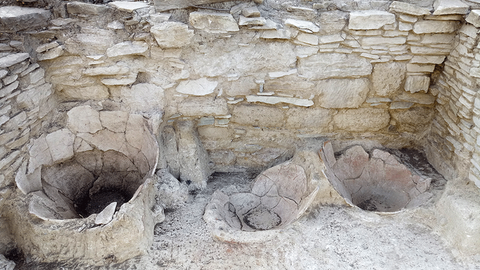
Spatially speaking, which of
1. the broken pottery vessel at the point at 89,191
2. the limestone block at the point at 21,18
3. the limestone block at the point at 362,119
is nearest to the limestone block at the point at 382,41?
the limestone block at the point at 362,119

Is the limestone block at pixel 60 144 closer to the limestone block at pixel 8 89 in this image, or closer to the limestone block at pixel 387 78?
the limestone block at pixel 8 89

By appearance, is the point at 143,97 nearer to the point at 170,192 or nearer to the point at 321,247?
the point at 170,192

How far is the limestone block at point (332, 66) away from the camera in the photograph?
2866 millimetres

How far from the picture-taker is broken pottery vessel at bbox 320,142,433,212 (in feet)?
9.71

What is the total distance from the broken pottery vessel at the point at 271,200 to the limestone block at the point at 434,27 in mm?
1251

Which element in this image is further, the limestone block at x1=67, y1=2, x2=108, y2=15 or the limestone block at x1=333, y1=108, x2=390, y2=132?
the limestone block at x1=333, y1=108, x2=390, y2=132

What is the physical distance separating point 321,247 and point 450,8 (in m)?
1.94

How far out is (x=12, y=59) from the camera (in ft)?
7.99

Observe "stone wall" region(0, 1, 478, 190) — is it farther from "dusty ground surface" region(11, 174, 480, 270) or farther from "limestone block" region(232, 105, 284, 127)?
"dusty ground surface" region(11, 174, 480, 270)

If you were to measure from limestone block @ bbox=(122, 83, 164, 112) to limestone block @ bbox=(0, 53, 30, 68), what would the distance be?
0.74 meters

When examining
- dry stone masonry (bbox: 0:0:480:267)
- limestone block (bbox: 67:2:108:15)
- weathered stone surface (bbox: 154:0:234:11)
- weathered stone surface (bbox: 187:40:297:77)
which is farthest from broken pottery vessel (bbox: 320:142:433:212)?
limestone block (bbox: 67:2:108:15)

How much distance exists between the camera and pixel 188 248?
2.44 meters

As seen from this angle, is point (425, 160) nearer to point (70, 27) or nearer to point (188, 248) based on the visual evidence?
point (188, 248)

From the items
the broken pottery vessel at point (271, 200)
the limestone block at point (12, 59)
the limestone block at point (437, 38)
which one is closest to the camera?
the limestone block at point (12, 59)
